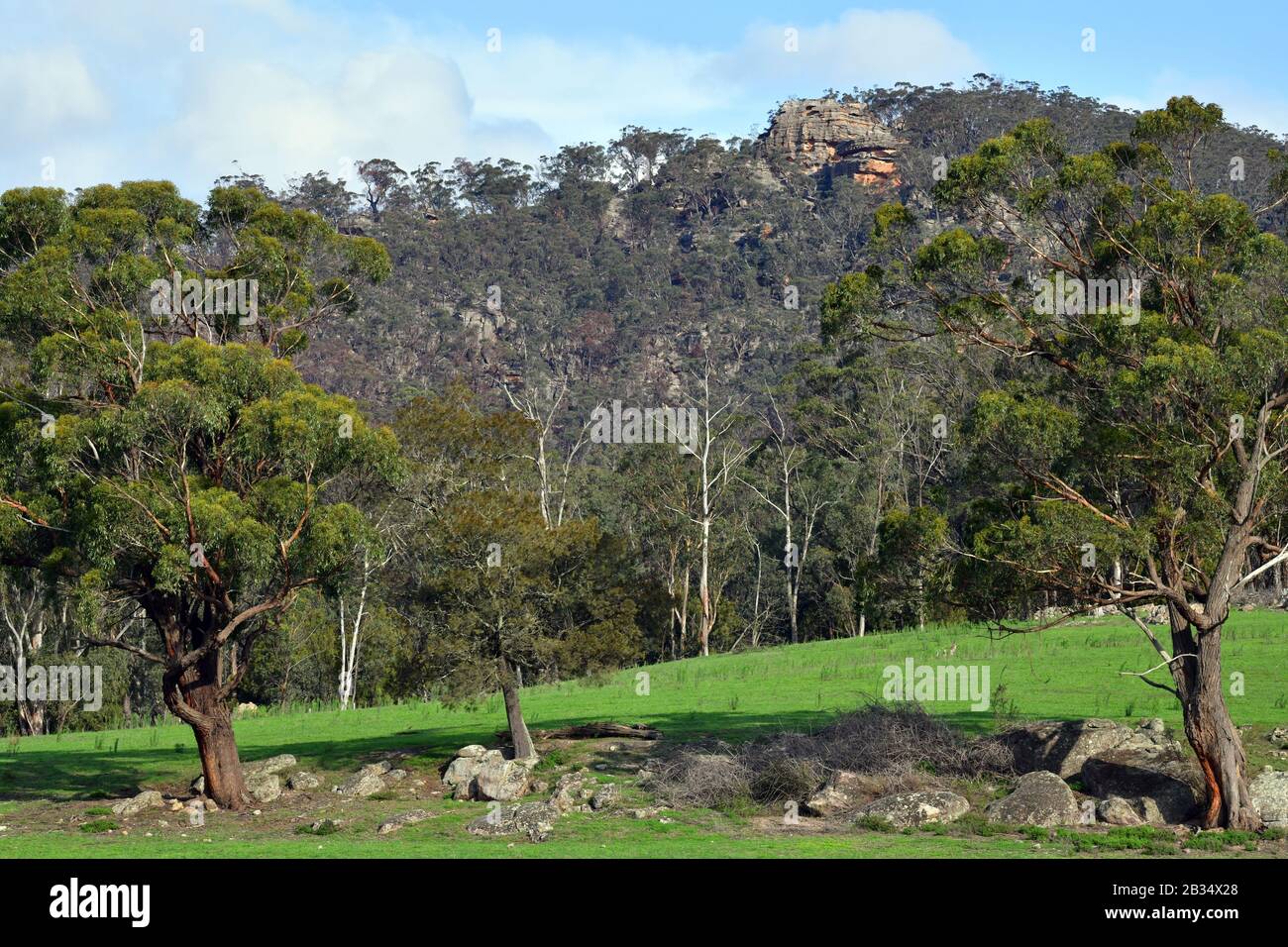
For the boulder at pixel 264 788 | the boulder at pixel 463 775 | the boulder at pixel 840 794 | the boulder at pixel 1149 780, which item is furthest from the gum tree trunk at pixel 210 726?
the boulder at pixel 1149 780

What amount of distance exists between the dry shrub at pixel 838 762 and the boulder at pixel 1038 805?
1.73m

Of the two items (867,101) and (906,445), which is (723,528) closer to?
(906,445)

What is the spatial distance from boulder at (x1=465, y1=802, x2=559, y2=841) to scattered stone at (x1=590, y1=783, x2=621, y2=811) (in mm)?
1025

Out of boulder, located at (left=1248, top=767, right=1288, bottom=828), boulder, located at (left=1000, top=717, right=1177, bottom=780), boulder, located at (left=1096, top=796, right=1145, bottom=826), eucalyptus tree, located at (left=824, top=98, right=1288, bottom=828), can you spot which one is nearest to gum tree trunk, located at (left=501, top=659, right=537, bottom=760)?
boulder, located at (left=1000, top=717, right=1177, bottom=780)

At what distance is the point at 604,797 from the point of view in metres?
22.5

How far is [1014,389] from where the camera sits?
22297 mm

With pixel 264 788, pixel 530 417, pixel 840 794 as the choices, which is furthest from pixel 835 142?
pixel 840 794

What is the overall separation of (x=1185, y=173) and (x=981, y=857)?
1214 centimetres

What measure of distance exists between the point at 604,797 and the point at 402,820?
11.1 ft

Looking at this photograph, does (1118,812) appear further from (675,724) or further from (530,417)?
(530,417)

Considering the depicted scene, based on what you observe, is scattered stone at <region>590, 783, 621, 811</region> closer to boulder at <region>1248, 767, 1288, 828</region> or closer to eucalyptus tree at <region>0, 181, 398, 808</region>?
eucalyptus tree at <region>0, 181, 398, 808</region>

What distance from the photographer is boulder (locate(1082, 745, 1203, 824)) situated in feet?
66.9
